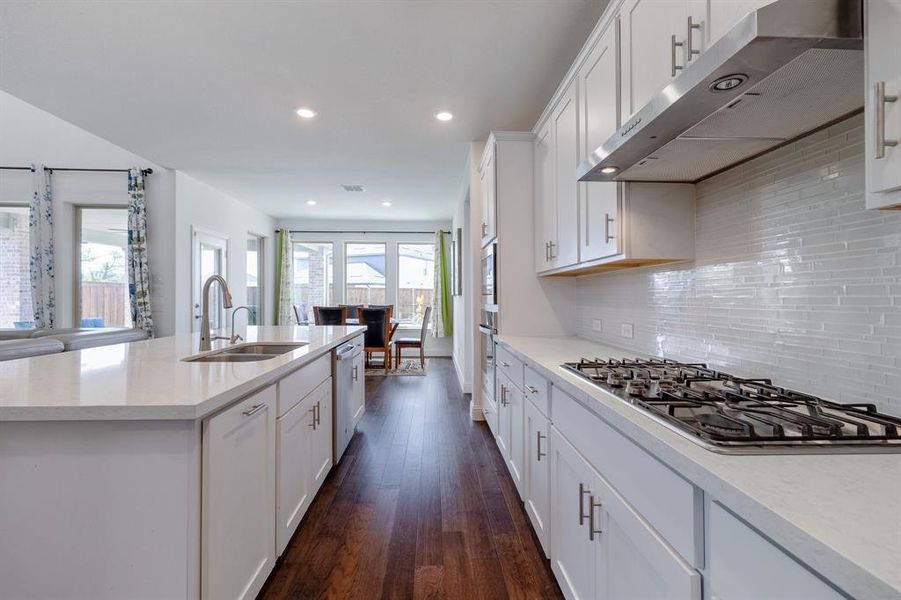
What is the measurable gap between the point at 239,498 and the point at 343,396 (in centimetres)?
153

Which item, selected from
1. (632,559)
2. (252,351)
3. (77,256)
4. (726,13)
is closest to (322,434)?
(252,351)

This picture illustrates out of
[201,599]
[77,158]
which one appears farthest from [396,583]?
[77,158]

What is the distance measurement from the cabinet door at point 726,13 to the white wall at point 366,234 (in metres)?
6.89

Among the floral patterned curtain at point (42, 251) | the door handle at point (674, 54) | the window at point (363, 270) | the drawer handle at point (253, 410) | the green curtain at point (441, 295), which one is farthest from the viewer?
the window at point (363, 270)

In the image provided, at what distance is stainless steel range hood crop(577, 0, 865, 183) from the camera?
2.47ft

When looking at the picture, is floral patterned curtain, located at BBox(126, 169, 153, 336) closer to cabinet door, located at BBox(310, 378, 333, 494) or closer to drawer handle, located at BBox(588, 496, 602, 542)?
cabinet door, located at BBox(310, 378, 333, 494)

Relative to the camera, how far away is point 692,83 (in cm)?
93

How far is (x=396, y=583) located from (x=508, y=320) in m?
1.74

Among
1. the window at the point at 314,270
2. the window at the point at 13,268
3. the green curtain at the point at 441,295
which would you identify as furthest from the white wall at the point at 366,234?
the window at the point at 13,268

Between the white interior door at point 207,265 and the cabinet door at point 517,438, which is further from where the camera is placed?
the white interior door at point 207,265

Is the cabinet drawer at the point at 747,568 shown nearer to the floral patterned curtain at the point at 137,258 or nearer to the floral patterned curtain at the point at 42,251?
the floral patterned curtain at the point at 137,258

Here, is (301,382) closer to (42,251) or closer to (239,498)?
(239,498)

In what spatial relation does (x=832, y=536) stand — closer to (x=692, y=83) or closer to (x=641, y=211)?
(x=692, y=83)

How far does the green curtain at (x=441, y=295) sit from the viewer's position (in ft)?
25.2
